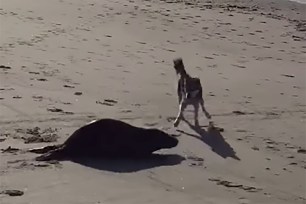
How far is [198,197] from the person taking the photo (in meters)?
5.81

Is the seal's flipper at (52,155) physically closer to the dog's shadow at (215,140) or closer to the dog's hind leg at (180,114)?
the dog's shadow at (215,140)

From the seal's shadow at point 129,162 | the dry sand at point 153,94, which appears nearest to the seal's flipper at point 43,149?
the dry sand at point 153,94

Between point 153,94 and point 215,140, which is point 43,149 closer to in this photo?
point 215,140

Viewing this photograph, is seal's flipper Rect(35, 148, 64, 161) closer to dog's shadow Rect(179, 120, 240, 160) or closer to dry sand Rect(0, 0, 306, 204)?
dry sand Rect(0, 0, 306, 204)

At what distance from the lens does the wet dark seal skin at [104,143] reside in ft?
21.0

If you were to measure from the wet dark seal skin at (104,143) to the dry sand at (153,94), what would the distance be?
166 millimetres

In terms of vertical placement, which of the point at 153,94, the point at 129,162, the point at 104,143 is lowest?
the point at 153,94

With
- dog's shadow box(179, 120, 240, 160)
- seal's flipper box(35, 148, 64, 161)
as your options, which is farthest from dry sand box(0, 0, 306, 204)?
seal's flipper box(35, 148, 64, 161)

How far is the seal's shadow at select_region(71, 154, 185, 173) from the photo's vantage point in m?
6.28

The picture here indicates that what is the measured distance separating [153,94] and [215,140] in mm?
1977

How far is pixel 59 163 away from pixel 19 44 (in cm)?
548

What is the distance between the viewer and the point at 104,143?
256 inches

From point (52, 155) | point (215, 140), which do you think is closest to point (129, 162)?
point (52, 155)

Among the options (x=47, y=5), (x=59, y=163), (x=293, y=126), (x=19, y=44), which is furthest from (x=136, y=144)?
Result: (x=47, y=5)
